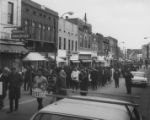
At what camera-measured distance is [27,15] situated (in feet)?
104

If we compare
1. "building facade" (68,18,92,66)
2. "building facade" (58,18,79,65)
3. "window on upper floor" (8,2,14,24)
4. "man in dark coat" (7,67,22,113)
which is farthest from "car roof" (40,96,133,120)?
"building facade" (68,18,92,66)

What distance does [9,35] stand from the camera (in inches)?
1023

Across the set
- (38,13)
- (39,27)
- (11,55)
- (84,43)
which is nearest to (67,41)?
(84,43)

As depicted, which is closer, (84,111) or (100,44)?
(84,111)

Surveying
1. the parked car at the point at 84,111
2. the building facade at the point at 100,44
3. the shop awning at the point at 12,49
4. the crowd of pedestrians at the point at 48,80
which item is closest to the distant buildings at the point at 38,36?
the shop awning at the point at 12,49

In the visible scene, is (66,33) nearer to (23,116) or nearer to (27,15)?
(27,15)

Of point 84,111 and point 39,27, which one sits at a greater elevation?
point 39,27

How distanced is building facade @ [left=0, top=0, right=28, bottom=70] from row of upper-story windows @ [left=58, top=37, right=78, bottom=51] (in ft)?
47.0

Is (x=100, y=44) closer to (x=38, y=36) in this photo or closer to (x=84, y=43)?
(x=84, y=43)

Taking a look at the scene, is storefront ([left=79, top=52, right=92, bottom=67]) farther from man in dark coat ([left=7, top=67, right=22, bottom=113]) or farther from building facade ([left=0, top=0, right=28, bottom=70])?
man in dark coat ([left=7, top=67, right=22, bottom=113])

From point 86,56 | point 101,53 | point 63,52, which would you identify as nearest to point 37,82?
point 63,52

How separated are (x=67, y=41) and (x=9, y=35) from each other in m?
20.0

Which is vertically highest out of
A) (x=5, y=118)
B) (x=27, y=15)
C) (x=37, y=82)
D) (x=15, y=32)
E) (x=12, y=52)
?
(x=27, y=15)

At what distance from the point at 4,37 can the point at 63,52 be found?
18349mm
